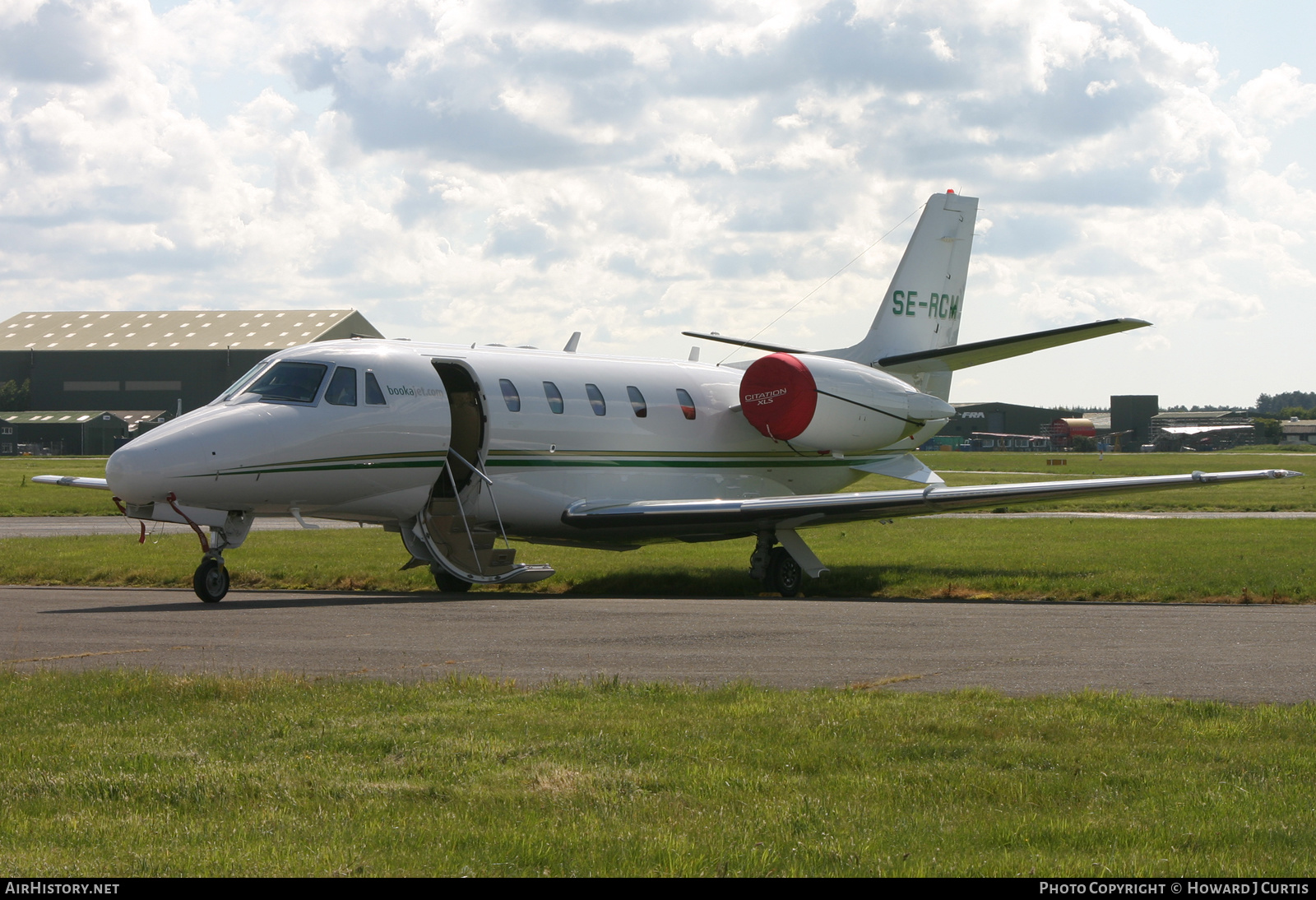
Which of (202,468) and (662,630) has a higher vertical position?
(202,468)

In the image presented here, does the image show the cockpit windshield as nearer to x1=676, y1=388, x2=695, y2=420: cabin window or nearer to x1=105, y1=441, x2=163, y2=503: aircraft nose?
x1=105, y1=441, x2=163, y2=503: aircraft nose

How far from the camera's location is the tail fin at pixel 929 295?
25016 millimetres

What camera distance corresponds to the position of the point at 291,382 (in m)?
17.2

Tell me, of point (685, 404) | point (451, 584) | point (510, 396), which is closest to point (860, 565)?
point (685, 404)

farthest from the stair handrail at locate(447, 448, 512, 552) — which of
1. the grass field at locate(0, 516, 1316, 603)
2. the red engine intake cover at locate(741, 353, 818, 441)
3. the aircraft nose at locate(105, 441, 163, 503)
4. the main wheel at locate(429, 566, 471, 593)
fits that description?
the red engine intake cover at locate(741, 353, 818, 441)

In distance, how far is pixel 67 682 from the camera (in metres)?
9.46

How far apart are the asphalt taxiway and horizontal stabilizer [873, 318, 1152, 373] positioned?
14.2 feet

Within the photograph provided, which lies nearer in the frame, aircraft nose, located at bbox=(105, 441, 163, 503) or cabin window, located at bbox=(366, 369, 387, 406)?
aircraft nose, located at bbox=(105, 441, 163, 503)

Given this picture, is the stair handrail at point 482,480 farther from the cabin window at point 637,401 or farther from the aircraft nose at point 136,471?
the aircraft nose at point 136,471

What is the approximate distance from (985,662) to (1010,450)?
492 ft

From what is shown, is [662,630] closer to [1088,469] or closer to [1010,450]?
[1088,469]

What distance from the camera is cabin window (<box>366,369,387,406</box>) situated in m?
17.7

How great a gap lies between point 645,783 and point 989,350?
1657 centimetres

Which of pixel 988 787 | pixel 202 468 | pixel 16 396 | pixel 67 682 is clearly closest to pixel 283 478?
pixel 202 468
